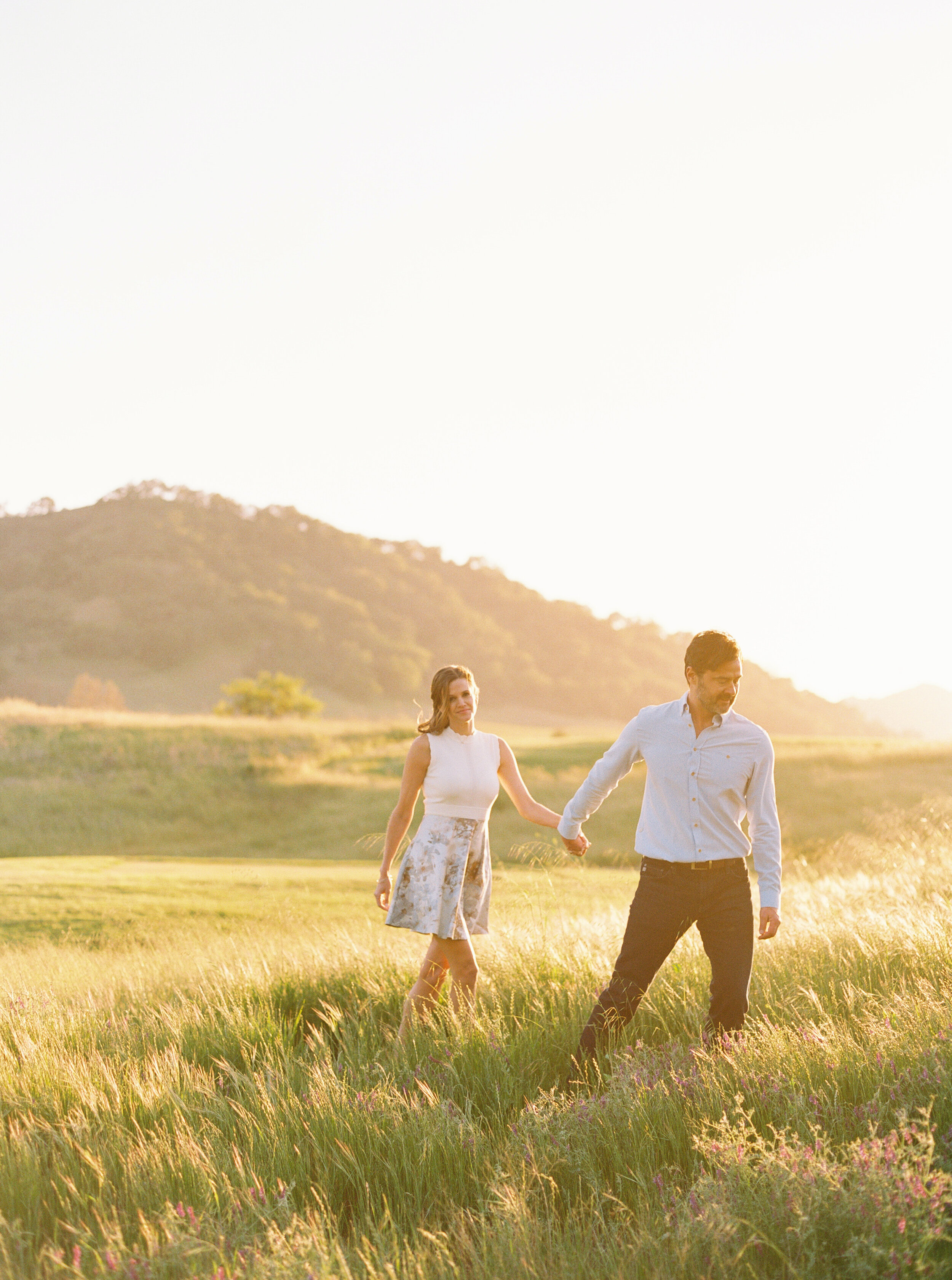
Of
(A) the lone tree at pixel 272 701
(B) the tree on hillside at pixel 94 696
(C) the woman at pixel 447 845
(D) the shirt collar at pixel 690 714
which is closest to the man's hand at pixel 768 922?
(D) the shirt collar at pixel 690 714

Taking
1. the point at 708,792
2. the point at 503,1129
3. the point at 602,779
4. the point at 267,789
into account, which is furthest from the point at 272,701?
the point at 503,1129

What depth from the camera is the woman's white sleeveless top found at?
5.99 meters

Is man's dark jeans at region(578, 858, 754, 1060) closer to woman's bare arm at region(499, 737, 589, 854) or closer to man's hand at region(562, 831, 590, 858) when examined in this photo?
man's hand at region(562, 831, 590, 858)

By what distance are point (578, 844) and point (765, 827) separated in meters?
1.12

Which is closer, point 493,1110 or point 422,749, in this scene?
point 493,1110

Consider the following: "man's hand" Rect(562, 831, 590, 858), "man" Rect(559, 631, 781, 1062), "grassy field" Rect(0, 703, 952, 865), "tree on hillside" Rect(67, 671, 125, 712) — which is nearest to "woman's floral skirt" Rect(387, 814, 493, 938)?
"man's hand" Rect(562, 831, 590, 858)

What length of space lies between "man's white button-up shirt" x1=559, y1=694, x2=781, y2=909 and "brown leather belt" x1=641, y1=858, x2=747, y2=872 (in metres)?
0.02

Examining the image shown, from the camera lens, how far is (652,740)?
16.3 feet

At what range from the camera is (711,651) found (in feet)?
15.6

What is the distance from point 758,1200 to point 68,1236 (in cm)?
245

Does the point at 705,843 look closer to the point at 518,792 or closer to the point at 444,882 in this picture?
the point at 444,882

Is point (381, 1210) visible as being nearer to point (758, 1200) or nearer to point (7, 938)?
point (758, 1200)

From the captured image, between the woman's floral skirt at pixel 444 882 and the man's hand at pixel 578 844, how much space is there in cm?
49

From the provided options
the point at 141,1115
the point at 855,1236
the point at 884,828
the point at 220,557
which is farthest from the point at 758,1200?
the point at 220,557
